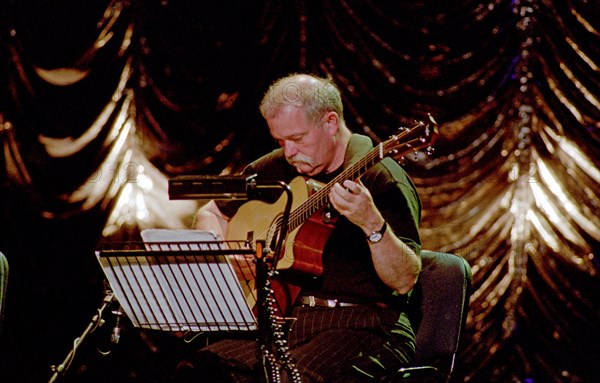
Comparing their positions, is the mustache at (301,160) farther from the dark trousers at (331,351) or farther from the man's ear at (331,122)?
the dark trousers at (331,351)

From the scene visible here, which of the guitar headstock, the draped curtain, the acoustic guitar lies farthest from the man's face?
the draped curtain

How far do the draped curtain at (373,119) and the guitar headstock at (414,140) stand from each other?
2621 millimetres

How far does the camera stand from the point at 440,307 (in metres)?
2.92

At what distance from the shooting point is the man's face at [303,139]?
10.5ft

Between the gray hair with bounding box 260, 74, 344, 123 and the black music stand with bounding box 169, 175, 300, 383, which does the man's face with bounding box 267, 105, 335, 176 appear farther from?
the black music stand with bounding box 169, 175, 300, 383

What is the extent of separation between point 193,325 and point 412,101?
3.59 meters

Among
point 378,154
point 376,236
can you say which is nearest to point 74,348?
point 376,236

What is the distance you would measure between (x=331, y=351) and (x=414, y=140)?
859 millimetres

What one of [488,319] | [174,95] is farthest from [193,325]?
[488,319]

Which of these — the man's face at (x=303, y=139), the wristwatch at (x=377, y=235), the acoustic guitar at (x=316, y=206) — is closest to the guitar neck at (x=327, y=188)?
the acoustic guitar at (x=316, y=206)

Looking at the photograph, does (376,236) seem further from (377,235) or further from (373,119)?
(373,119)

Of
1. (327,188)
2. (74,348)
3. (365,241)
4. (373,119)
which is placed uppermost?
(327,188)

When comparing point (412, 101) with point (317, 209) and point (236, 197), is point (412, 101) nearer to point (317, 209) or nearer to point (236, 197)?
point (317, 209)

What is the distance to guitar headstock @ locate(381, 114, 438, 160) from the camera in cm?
287
